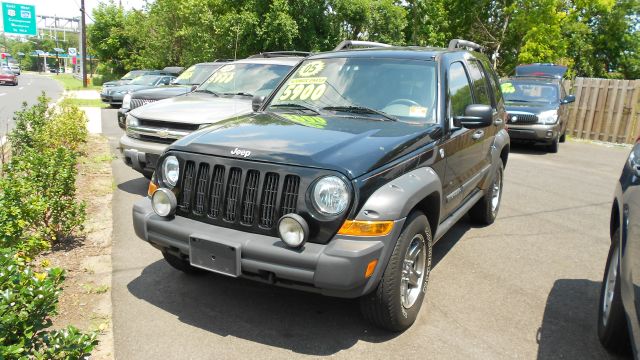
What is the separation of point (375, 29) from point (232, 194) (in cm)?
2229

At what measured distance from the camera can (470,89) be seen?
495 centimetres

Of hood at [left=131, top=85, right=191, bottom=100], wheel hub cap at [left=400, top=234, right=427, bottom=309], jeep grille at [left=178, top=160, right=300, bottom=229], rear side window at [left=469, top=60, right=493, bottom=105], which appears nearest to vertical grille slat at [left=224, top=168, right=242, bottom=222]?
jeep grille at [left=178, top=160, right=300, bottom=229]

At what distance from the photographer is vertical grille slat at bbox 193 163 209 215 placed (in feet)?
11.2

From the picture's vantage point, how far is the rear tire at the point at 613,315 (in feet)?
9.91

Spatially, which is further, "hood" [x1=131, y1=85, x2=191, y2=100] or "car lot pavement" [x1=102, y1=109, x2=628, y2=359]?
"hood" [x1=131, y1=85, x2=191, y2=100]

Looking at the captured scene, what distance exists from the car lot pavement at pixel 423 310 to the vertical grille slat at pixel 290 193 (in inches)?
35.6

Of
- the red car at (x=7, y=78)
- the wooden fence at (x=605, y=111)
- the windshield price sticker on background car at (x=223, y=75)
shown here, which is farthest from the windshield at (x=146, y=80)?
the red car at (x=7, y=78)

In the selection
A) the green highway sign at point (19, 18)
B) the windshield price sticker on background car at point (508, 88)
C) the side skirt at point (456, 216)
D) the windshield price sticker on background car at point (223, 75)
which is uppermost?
the green highway sign at point (19, 18)

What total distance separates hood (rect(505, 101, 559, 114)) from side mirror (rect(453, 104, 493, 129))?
28.0 ft

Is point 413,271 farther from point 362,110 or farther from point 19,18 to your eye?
point 19,18

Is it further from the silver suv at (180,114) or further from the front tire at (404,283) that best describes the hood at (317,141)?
the silver suv at (180,114)

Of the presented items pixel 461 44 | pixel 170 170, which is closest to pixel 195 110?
pixel 170 170

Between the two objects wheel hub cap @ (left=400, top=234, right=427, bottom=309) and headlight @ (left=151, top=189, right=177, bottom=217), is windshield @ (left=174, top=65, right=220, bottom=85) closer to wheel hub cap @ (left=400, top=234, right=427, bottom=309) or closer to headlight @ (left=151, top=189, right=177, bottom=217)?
headlight @ (left=151, top=189, right=177, bottom=217)

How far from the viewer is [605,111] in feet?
50.2
